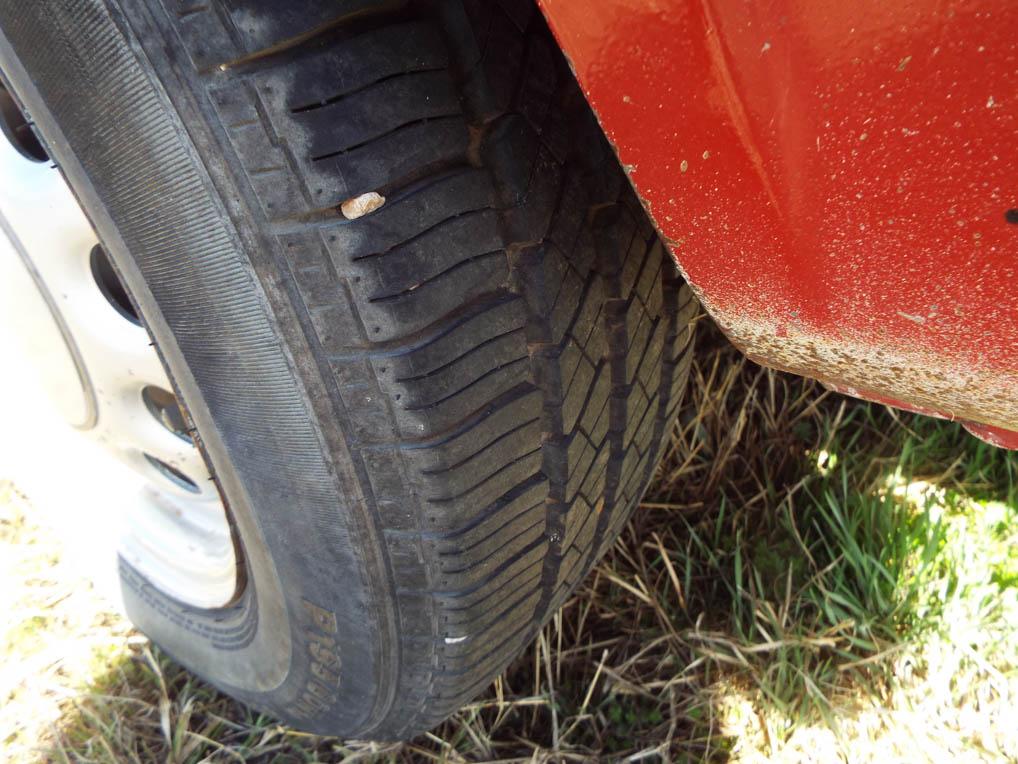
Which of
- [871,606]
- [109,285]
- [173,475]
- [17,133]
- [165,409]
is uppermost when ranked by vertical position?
[17,133]

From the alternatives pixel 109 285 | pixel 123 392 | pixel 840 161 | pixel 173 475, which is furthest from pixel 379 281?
pixel 173 475

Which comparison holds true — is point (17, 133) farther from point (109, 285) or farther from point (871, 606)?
point (871, 606)

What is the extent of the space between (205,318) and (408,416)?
0.22 meters

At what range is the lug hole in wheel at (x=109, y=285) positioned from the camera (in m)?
1.23

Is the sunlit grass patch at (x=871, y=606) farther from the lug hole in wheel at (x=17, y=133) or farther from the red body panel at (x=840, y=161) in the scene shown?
the lug hole in wheel at (x=17, y=133)

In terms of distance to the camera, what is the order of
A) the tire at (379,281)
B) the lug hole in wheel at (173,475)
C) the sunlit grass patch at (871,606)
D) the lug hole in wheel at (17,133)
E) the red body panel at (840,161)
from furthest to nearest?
the lug hole in wheel at (173,475), the sunlit grass patch at (871,606), the lug hole in wheel at (17,133), the tire at (379,281), the red body panel at (840,161)

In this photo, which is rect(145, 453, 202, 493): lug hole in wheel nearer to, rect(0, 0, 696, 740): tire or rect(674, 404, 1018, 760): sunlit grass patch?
rect(0, 0, 696, 740): tire

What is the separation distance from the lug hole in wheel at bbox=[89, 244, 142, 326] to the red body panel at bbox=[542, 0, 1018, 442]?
896mm

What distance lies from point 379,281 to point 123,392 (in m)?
0.84

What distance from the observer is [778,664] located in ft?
4.45

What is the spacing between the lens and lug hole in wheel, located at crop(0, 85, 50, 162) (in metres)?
1.15

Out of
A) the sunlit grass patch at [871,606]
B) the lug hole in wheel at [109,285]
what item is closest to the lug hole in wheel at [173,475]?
the lug hole in wheel at [109,285]

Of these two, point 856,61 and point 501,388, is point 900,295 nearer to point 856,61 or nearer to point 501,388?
point 856,61

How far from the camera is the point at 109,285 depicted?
1.24m
